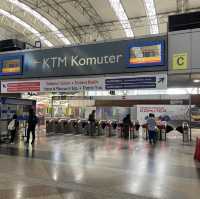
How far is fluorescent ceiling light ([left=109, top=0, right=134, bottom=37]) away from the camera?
794 inches

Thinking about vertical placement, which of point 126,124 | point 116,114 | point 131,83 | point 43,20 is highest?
point 43,20

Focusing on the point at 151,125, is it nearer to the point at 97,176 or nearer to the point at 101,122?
the point at 101,122

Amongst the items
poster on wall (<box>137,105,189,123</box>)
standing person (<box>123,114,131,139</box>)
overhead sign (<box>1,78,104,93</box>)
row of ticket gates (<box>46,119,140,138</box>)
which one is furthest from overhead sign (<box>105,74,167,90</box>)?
poster on wall (<box>137,105,189,123</box>)

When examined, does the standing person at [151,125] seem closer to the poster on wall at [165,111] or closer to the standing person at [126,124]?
the standing person at [126,124]

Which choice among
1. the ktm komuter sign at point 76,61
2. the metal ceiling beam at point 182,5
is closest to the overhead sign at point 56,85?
the ktm komuter sign at point 76,61

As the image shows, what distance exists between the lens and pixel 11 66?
416 inches

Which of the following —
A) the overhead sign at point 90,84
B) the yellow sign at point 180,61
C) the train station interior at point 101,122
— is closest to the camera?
the train station interior at point 101,122

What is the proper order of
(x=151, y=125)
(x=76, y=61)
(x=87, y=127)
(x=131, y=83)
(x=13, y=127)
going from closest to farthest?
(x=131, y=83), (x=76, y=61), (x=13, y=127), (x=151, y=125), (x=87, y=127)

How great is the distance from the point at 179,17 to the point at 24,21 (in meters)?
19.9

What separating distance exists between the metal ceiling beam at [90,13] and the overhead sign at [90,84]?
41.7 ft

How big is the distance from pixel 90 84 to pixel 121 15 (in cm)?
1467

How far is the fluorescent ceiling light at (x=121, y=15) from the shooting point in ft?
66.2

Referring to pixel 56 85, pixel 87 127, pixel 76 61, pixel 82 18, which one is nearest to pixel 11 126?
pixel 56 85

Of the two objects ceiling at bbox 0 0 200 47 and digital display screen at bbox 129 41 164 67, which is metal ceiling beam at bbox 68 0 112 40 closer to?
ceiling at bbox 0 0 200 47
